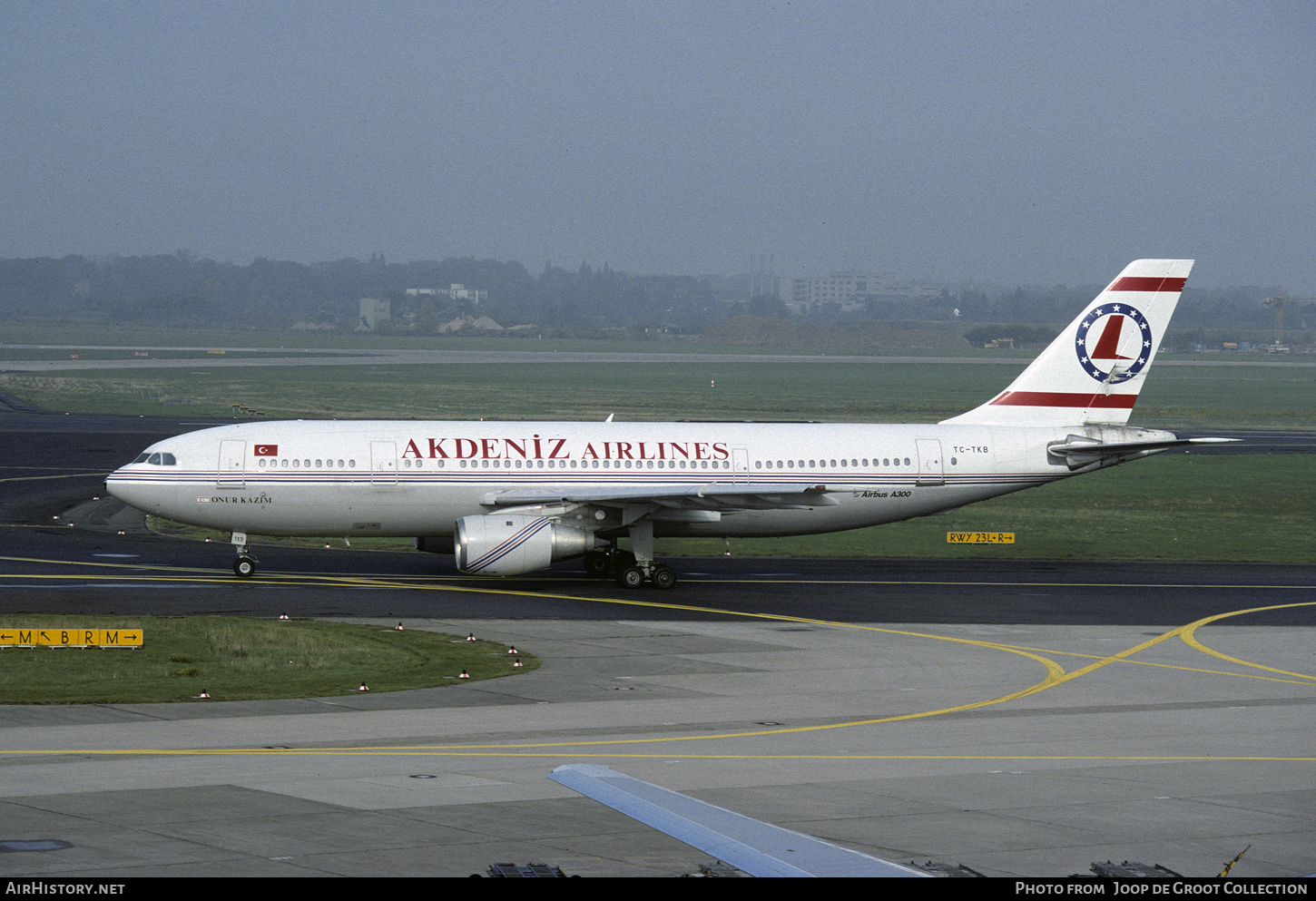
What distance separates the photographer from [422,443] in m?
41.6

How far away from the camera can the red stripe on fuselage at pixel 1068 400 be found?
151ft

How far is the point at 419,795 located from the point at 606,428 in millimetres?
25561

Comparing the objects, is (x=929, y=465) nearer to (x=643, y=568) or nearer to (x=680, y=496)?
(x=680, y=496)

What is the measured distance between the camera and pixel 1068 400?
151 feet

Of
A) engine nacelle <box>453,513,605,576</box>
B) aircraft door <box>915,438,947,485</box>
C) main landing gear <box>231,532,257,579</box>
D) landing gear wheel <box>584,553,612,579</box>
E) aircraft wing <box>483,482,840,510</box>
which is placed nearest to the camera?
engine nacelle <box>453,513,605,576</box>

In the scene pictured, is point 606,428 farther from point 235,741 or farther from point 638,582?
point 235,741

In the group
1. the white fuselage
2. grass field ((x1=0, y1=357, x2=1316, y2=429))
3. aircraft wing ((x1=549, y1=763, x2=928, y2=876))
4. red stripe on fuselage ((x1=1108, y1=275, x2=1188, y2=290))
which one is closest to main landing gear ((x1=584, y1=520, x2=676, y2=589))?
the white fuselage

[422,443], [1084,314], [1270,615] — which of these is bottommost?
[1270,615]

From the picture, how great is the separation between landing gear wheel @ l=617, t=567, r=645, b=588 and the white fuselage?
1614 millimetres

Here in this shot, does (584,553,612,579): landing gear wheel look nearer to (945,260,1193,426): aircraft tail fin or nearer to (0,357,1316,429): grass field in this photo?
(945,260,1193,426): aircraft tail fin

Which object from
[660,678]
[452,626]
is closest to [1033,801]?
[660,678]

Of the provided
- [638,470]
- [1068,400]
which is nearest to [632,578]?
[638,470]

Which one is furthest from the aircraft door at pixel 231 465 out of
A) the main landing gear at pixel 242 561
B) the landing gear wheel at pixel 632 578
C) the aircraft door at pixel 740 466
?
the aircraft door at pixel 740 466

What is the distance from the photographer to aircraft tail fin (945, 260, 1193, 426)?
45906 millimetres
